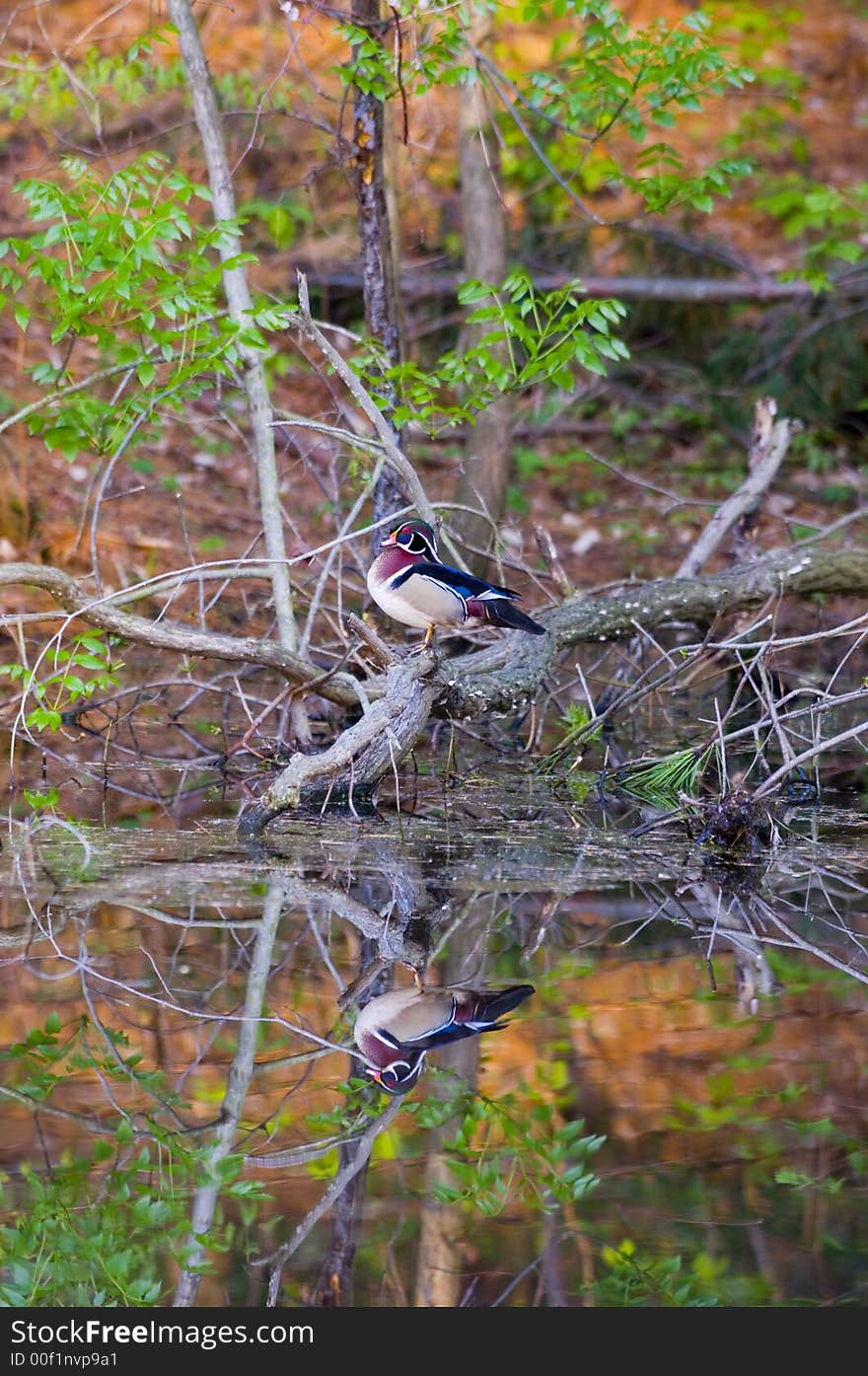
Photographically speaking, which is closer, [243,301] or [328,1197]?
[328,1197]

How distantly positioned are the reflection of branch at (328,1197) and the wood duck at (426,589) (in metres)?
2.34

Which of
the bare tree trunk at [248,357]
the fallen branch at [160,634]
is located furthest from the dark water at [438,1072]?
the bare tree trunk at [248,357]

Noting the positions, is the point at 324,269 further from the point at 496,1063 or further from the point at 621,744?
the point at 496,1063

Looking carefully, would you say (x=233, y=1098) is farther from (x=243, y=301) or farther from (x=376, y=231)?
(x=376, y=231)

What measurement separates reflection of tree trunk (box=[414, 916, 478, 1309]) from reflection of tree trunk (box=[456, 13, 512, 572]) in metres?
5.38

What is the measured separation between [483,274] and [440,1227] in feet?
22.6

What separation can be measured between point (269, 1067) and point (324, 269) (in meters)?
8.46

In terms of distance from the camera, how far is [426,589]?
533 centimetres

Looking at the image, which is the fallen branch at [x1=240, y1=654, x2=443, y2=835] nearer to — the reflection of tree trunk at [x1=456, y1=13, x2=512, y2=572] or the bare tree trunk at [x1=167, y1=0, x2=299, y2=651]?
the bare tree trunk at [x1=167, y1=0, x2=299, y2=651]

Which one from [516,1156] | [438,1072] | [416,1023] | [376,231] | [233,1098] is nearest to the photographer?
[516,1156]


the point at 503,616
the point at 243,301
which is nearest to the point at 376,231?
the point at 243,301

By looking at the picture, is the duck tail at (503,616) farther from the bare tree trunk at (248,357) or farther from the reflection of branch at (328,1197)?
the reflection of branch at (328,1197)

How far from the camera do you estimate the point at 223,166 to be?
20.7 ft

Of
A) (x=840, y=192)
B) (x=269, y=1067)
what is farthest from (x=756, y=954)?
(x=840, y=192)
